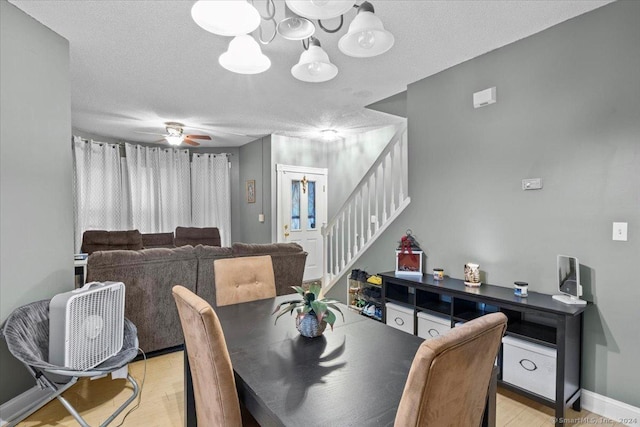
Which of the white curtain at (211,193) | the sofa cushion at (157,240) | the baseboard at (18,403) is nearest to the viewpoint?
the baseboard at (18,403)

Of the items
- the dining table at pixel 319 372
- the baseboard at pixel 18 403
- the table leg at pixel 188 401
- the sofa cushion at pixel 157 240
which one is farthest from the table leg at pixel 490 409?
the sofa cushion at pixel 157 240

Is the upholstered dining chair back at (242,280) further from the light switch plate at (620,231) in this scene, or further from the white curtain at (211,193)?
the white curtain at (211,193)

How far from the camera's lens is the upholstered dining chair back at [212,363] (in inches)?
40.9

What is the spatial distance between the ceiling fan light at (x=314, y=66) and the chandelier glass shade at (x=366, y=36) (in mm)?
184

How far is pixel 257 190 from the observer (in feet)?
20.0

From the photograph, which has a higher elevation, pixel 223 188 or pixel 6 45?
pixel 6 45

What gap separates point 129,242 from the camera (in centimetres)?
490

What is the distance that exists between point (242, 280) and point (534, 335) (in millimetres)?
2004

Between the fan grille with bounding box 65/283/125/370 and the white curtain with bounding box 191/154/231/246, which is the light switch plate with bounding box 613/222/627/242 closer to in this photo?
the fan grille with bounding box 65/283/125/370

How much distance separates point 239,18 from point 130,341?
2.15 metres

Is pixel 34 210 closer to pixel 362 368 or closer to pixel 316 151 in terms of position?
pixel 362 368

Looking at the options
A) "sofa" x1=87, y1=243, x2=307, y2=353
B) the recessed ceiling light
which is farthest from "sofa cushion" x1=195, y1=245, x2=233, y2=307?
the recessed ceiling light

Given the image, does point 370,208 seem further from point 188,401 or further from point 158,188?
point 158,188

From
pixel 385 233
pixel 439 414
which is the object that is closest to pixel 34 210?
pixel 439 414
